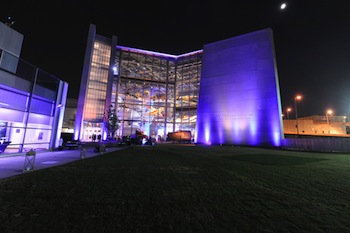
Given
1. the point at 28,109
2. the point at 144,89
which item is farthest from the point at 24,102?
the point at 144,89

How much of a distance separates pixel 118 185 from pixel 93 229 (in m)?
2.67

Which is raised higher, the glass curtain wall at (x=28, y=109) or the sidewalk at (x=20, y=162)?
the glass curtain wall at (x=28, y=109)

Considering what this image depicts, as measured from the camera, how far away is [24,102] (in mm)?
13562

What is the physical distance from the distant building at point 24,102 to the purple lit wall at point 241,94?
81.2 feet

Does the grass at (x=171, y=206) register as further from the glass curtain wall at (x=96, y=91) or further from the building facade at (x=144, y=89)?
the glass curtain wall at (x=96, y=91)

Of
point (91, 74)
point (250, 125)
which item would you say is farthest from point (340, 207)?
point (91, 74)

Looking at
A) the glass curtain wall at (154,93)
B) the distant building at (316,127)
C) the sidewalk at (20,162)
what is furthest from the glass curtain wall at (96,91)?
the distant building at (316,127)

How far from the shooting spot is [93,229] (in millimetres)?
2609

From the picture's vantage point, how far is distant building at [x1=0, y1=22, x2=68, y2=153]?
41.2 feet

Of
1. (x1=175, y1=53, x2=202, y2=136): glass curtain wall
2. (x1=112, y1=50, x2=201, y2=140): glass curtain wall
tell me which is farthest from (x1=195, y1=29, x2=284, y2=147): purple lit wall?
(x1=112, y1=50, x2=201, y2=140): glass curtain wall

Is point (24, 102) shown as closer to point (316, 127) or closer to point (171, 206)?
point (171, 206)

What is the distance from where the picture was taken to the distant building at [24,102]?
12.6 meters

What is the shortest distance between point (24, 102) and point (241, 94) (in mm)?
31516

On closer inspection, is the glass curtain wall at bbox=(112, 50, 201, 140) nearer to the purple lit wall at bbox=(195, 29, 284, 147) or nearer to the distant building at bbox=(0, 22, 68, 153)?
the purple lit wall at bbox=(195, 29, 284, 147)
